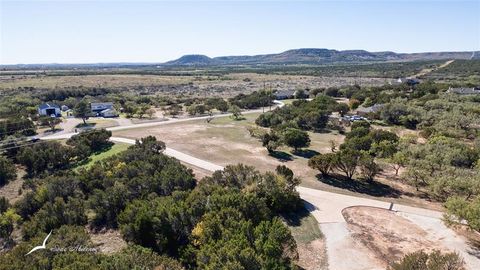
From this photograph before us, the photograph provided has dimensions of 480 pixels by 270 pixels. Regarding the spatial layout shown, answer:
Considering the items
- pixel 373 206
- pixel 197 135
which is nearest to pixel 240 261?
pixel 373 206

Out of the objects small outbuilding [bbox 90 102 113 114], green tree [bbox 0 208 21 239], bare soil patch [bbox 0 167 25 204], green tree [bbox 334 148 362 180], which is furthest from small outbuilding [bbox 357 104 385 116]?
green tree [bbox 0 208 21 239]

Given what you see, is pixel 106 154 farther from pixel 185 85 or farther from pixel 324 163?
pixel 185 85

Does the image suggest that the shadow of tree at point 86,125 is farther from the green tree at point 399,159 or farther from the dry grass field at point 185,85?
the green tree at point 399,159

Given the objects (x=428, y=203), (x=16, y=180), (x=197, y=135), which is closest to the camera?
(x=428, y=203)

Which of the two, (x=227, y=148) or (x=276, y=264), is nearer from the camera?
(x=276, y=264)

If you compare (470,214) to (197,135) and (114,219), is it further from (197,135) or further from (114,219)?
(197,135)

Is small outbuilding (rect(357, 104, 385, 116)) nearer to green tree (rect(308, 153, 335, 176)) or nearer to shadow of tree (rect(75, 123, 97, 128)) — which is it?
green tree (rect(308, 153, 335, 176))

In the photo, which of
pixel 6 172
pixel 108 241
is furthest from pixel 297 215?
pixel 6 172
